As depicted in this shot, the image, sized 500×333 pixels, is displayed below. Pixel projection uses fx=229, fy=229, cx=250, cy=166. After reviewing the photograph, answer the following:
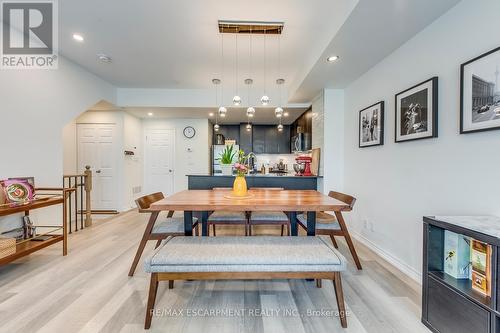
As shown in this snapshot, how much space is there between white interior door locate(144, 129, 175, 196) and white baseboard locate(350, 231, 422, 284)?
4.58 metres

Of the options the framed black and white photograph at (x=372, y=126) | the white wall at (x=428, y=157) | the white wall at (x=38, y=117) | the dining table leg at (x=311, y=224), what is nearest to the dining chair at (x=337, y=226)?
the dining table leg at (x=311, y=224)

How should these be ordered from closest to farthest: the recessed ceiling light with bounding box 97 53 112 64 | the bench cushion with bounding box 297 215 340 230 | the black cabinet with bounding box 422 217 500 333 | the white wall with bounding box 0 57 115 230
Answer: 1. the black cabinet with bounding box 422 217 500 333
2. the bench cushion with bounding box 297 215 340 230
3. the white wall with bounding box 0 57 115 230
4. the recessed ceiling light with bounding box 97 53 112 64

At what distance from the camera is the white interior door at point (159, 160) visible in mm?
5914

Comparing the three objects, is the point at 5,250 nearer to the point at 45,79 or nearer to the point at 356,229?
the point at 45,79

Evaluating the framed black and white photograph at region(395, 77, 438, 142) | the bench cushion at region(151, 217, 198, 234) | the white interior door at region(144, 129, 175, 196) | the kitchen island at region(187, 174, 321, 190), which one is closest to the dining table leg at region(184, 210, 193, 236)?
the bench cushion at region(151, 217, 198, 234)

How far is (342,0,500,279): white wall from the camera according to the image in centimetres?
161

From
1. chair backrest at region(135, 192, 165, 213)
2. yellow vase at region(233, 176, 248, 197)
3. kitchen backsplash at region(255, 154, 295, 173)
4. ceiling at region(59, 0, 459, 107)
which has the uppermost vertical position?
ceiling at region(59, 0, 459, 107)

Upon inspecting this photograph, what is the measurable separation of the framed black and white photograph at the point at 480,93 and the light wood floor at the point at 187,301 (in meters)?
1.43

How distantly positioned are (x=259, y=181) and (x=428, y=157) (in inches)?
96.4

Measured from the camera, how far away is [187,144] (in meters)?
5.91

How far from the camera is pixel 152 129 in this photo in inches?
233

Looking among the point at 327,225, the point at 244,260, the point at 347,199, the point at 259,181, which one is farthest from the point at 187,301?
the point at 259,181

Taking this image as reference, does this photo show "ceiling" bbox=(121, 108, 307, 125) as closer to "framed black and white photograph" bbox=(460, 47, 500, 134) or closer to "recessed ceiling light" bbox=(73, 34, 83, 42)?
"recessed ceiling light" bbox=(73, 34, 83, 42)

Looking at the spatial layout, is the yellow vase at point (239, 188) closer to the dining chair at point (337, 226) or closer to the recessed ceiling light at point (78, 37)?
the dining chair at point (337, 226)
